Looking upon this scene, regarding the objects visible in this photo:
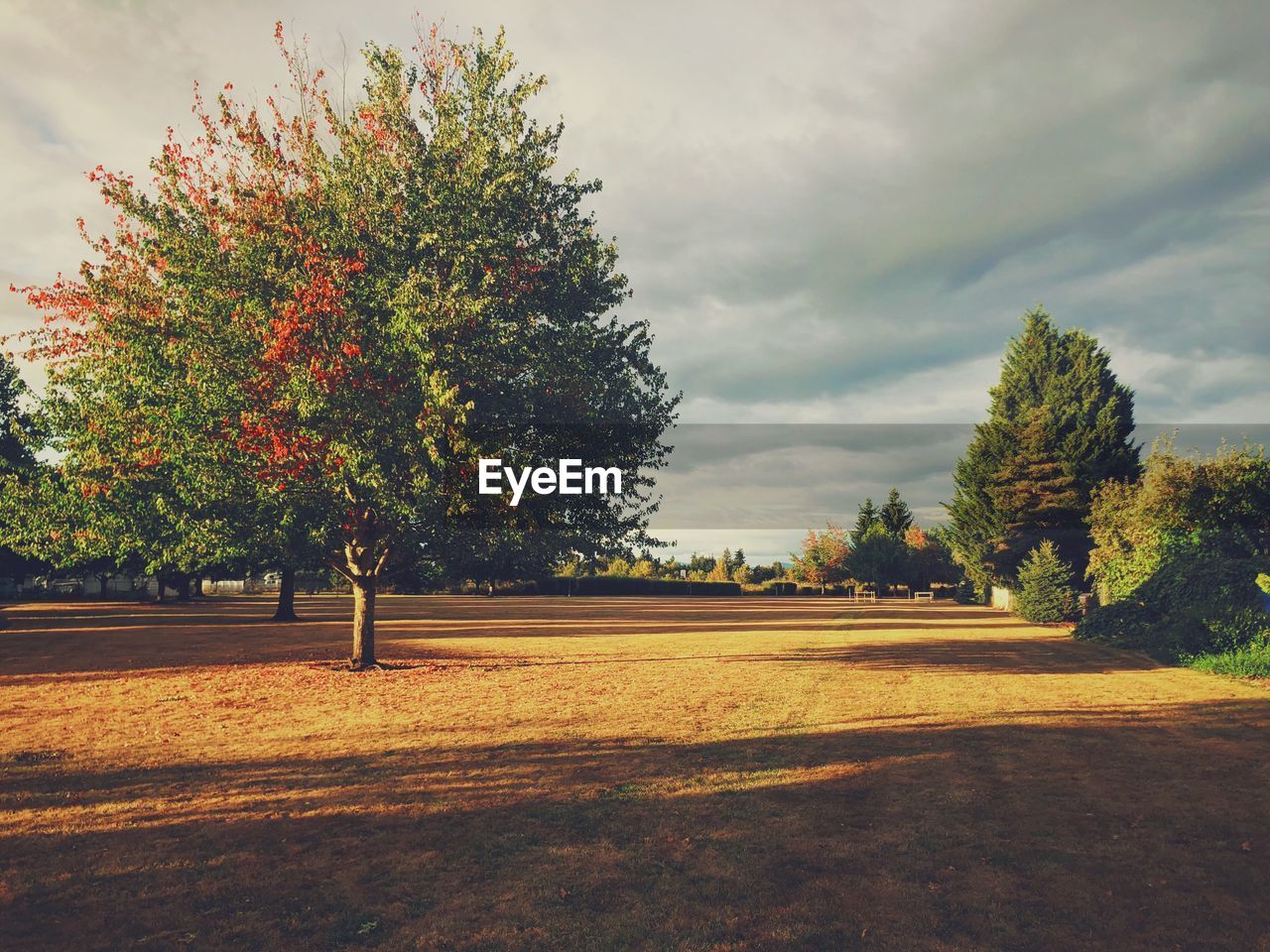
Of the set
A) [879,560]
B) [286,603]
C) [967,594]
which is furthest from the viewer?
[879,560]

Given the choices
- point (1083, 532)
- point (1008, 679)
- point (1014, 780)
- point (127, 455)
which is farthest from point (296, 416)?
point (1083, 532)

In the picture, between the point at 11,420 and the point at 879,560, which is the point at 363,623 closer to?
the point at 11,420

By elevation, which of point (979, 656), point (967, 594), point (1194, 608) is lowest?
point (967, 594)

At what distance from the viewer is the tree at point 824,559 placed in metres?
95.5

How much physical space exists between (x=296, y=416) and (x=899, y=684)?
15.4 meters

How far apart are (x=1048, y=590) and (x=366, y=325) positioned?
122 feet

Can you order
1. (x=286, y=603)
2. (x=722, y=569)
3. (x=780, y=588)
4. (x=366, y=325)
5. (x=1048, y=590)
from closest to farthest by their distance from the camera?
(x=366, y=325) < (x=1048, y=590) < (x=286, y=603) < (x=780, y=588) < (x=722, y=569)

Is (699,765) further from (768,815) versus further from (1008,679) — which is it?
(1008,679)

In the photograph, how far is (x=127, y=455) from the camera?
18.3 metres

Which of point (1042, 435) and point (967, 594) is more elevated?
point (1042, 435)

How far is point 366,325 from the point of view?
17.6 metres

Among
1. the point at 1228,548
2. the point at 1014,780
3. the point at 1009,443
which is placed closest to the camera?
the point at 1014,780

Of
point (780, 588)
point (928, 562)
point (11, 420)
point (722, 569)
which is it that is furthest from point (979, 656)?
point (722, 569)

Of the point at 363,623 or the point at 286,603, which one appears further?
the point at 286,603
